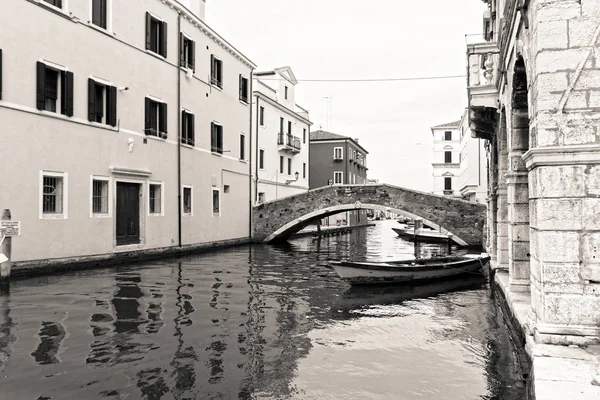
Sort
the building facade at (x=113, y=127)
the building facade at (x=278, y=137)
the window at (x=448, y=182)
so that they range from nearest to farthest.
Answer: the building facade at (x=113, y=127) < the building facade at (x=278, y=137) < the window at (x=448, y=182)

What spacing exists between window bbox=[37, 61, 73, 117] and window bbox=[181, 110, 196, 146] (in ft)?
17.7

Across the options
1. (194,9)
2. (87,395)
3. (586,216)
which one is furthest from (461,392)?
(194,9)

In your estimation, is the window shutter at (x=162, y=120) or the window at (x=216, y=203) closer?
the window shutter at (x=162, y=120)

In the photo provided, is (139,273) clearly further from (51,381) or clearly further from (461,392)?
(461,392)

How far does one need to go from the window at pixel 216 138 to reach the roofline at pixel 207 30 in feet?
11.1

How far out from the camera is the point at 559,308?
14.7 ft

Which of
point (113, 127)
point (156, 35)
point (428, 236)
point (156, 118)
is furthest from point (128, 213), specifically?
point (428, 236)

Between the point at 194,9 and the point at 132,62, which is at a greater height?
the point at 194,9

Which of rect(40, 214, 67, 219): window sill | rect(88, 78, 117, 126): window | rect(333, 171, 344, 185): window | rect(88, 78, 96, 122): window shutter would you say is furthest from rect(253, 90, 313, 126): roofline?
rect(40, 214, 67, 219): window sill

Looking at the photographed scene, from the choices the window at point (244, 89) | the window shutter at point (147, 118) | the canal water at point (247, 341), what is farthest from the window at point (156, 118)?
the window at point (244, 89)

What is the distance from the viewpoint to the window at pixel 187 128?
57.6 feet

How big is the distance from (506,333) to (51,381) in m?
5.89

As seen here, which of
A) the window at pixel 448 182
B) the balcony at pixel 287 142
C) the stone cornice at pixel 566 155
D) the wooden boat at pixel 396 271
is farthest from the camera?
the window at pixel 448 182

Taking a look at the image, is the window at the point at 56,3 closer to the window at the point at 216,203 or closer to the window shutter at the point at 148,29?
the window shutter at the point at 148,29
